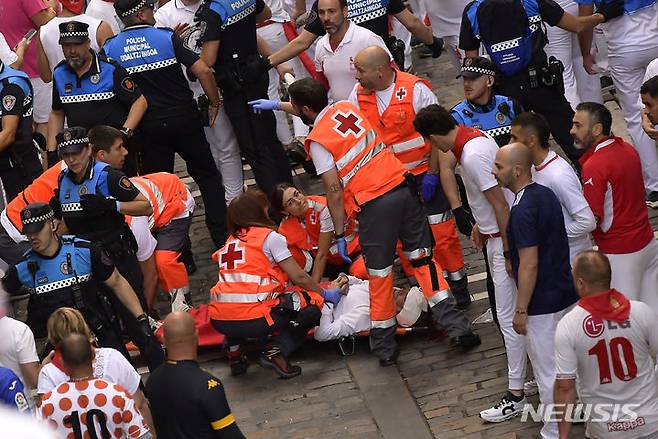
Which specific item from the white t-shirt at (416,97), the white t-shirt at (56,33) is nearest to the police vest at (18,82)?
the white t-shirt at (56,33)

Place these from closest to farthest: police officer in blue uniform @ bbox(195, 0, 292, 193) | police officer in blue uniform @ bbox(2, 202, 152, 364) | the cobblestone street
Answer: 1. police officer in blue uniform @ bbox(2, 202, 152, 364)
2. the cobblestone street
3. police officer in blue uniform @ bbox(195, 0, 292, 193)

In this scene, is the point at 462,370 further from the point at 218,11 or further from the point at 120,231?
the point at 218,11

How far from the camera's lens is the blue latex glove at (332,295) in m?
8.23

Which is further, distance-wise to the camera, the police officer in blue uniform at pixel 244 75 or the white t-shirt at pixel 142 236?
the police officer in blue uniform at pixel 244 75

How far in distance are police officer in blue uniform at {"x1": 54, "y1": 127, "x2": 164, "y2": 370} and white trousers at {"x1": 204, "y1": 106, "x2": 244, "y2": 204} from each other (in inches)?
76.2

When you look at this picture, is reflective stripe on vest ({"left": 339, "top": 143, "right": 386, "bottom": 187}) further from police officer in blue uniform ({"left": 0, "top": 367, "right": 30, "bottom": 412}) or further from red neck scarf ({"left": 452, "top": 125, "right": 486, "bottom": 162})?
police officer in blue uniform ({"left": 0, "top": 367, "right": 30, "bottom": 412})

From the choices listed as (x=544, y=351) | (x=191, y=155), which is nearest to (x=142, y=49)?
(x=191, y=155)

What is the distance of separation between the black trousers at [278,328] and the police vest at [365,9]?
2786 millimetres

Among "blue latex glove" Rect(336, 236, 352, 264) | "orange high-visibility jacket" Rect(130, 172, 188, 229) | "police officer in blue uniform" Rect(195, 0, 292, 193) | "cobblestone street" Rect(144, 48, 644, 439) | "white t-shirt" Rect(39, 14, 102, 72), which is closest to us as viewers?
"cobblestone street" Rect(144, 48, 644, 439)

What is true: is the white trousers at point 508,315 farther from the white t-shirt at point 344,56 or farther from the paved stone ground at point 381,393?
the white t-shirt at point 344,56

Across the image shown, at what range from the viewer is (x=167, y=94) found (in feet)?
31.1

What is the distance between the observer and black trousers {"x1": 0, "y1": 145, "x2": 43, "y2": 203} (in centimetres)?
966

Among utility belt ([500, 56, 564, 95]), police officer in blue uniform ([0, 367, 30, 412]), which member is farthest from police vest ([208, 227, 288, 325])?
utility belt ([500, 56, 564, 95])

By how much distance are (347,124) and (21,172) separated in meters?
3.29
